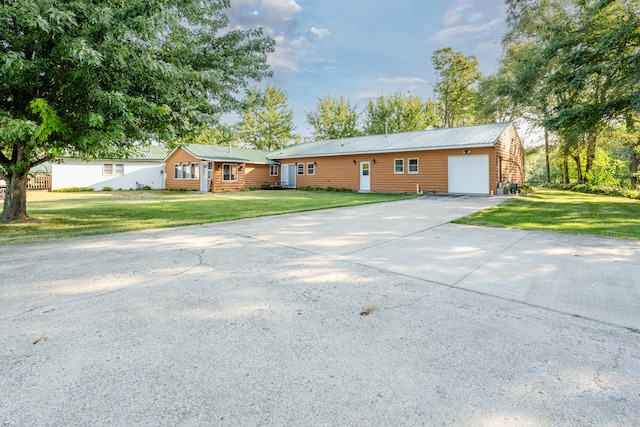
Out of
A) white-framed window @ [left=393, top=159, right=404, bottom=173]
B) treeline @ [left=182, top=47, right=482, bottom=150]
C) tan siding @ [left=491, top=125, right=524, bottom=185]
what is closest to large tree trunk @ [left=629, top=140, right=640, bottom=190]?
tan siding @ [left=491, top=125, right=524, bottom=185]

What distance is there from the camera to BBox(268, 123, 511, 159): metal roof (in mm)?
16438

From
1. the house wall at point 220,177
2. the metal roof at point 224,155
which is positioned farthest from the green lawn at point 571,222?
the house wall at point 220,177

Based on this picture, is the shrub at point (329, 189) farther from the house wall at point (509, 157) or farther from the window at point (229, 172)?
the house wall at point (509, 157)

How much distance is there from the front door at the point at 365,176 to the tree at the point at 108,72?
12732 millimetres

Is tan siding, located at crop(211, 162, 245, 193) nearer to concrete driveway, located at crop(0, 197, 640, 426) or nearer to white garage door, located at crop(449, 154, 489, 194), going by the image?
white garage door, located at crop(449, 154, 489, 194)

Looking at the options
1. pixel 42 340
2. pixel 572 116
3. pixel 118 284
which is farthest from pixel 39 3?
pixel 572 116

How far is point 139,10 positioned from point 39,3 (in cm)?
125

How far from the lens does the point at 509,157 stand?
18562 millimetres

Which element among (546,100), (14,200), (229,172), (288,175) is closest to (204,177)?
(229,172)

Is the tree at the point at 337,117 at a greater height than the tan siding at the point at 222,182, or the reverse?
the tree at the point at 337,117

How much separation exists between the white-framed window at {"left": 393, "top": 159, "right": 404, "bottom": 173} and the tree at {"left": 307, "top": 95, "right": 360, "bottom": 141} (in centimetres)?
2059

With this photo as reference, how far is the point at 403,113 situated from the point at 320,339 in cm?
3700

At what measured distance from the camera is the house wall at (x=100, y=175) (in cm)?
2383

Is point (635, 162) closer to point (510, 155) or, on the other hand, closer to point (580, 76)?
point (510, 155)
